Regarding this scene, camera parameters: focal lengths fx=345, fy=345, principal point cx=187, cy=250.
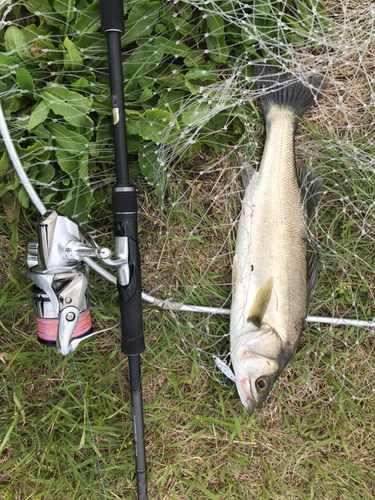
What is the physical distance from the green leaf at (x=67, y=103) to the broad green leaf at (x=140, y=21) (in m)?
0.36

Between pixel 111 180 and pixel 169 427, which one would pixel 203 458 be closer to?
pixel 169 427

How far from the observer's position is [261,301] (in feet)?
5.78

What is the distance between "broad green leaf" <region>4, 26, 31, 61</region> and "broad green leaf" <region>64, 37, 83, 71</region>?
0.56ft

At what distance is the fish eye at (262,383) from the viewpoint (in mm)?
1794

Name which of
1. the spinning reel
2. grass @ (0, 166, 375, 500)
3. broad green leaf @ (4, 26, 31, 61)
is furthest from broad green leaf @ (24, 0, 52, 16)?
grass @ (0, 166, 375, 500)

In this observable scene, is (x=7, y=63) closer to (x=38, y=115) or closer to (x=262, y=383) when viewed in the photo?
(x=38, y=115)

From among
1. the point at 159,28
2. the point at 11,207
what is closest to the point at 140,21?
the point at 159,28

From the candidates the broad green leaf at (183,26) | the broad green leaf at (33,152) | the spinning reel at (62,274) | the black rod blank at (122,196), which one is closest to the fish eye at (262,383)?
the black rod blank at (122,196)

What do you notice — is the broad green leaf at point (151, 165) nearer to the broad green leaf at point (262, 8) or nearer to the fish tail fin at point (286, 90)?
the fish tail fin at point (286, 90)

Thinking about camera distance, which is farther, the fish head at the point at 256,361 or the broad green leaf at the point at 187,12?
the fish head at the point at 256,361

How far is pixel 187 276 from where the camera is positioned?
200 cm

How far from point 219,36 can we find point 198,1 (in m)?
0.18

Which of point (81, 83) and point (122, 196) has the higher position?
point (81, 83)

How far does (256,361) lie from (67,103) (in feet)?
5.07
